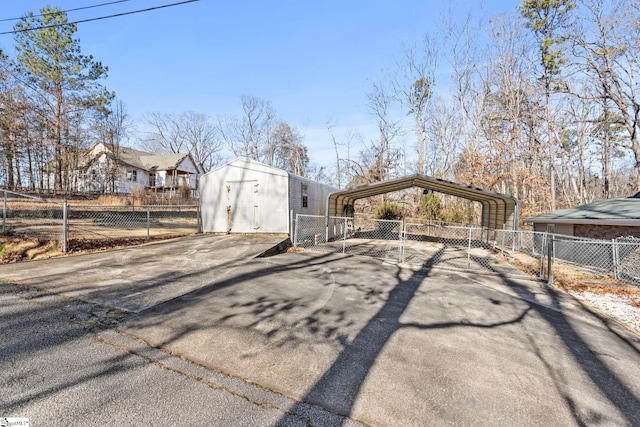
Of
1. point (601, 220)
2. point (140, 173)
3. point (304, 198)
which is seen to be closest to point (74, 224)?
point (304, 198)

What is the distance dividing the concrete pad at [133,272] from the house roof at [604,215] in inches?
446

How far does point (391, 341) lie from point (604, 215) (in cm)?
1131

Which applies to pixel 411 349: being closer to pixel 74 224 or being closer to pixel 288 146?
pixel 74 224

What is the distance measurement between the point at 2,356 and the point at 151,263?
12.7 ft

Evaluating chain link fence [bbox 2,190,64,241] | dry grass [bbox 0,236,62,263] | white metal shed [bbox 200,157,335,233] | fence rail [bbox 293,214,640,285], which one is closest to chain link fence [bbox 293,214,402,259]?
fence rail [bbox 293,214,640,285]

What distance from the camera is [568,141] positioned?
81.9 ft

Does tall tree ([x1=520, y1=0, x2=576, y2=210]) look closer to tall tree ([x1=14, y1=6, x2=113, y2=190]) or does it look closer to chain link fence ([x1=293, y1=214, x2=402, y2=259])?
chain link fence ([x1=293, y1=214, x2=402, y2=259])

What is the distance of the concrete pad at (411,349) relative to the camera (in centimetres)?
213

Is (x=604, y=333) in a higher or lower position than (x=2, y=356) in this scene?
lower

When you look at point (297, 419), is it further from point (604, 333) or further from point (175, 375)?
point (604, 333)

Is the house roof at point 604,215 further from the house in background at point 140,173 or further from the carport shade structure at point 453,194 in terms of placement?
the house in background at point 140,173

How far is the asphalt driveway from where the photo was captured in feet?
7.07

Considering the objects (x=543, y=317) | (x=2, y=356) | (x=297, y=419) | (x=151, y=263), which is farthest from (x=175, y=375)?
(x=543, y=317)

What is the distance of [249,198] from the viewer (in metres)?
10.9
